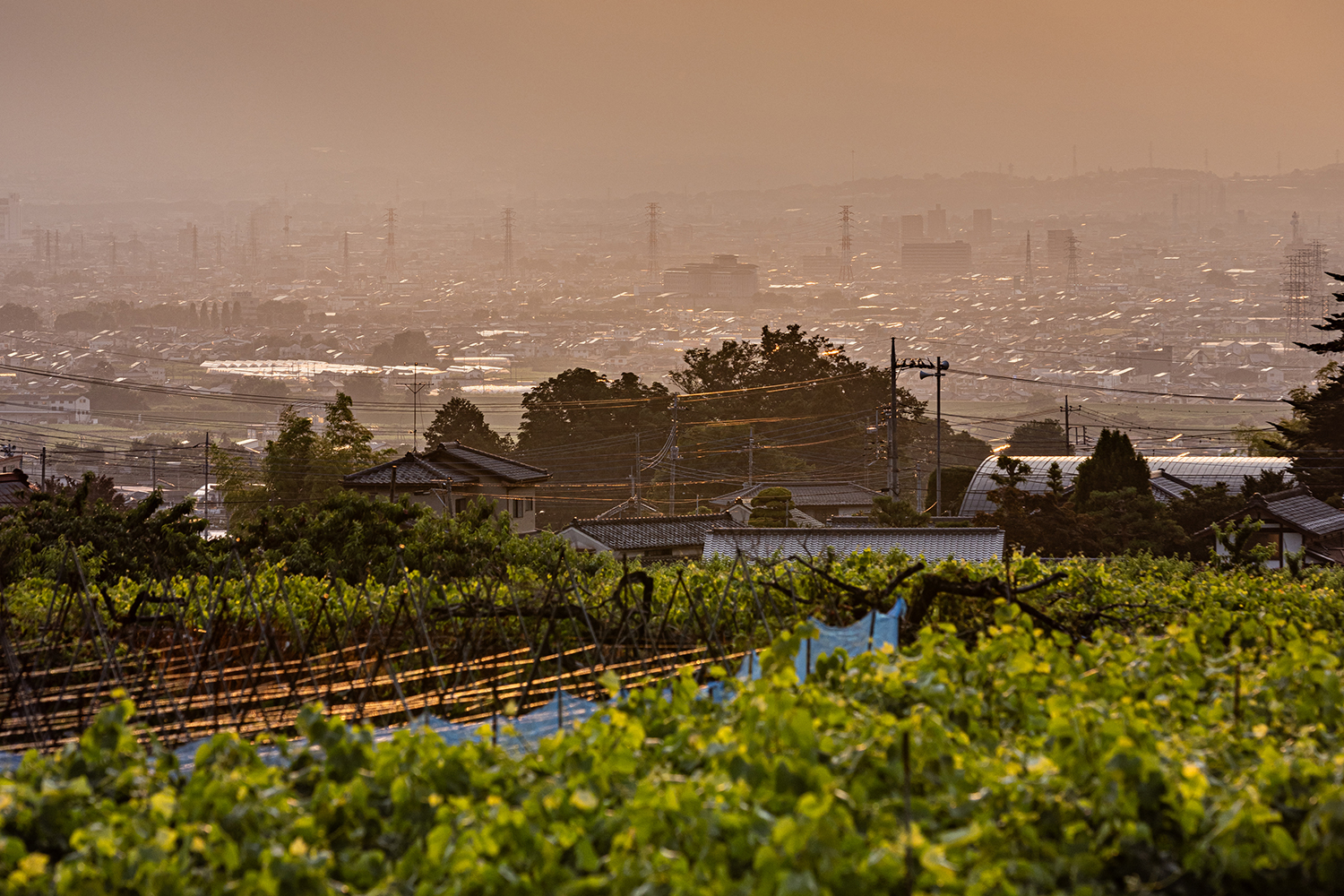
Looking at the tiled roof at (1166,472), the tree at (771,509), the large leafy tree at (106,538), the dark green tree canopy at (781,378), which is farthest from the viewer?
the dark green tree canopy at (781,378)

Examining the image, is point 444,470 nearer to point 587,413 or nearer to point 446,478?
point 446,478

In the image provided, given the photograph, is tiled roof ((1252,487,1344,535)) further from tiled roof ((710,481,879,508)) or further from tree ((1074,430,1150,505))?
tiled roof ((710,481,879,508))

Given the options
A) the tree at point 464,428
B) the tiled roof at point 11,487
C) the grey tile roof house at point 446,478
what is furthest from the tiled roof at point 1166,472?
the tiled roof at point 11,487

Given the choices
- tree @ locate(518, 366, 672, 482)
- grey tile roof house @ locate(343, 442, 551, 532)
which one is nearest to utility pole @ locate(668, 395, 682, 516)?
tree @ locate(518, 366, 672, 482)

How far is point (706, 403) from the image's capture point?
2542 inches

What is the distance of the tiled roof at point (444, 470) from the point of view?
34.8m

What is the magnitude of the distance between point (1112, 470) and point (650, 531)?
1320 cm

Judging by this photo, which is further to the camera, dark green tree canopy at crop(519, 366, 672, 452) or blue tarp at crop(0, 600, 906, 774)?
dark green tree canopy at crop(519, 366, 672, 452)

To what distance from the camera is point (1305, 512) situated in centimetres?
2847

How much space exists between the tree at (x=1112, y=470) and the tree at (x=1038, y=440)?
39.1 metres

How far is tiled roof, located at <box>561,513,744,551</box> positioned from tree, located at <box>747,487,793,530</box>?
5.69 feet

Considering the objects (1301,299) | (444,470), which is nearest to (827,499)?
(444,470)

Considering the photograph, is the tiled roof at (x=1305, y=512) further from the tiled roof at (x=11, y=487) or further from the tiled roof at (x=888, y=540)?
the tiled roof at (x=11, y=487)

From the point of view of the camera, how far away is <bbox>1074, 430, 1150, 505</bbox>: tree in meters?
33.1
